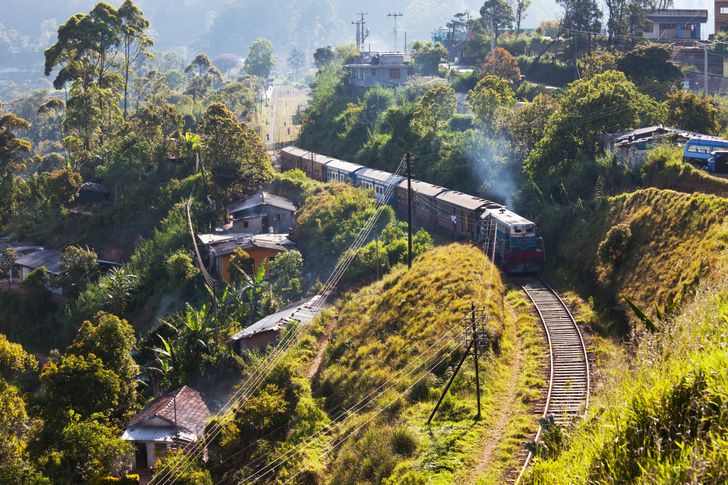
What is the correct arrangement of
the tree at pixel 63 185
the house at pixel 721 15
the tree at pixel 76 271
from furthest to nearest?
1. the house at pixel 721 15
2. the tree at pixel 63 185
3. the tree at pixel 76 271

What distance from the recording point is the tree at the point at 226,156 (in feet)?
153

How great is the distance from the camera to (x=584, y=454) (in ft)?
35.8

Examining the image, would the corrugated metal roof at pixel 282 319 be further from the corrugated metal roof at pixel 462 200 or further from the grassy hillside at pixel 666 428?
the grassy hillside at pixel 666 428

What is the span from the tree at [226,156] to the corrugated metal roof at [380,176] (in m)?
6.63

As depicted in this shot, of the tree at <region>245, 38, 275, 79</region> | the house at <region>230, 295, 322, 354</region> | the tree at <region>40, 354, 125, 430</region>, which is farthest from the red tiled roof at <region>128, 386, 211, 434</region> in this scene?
the tree at <region>245, 38, 275, 79</region>

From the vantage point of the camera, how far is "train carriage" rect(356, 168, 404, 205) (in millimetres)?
40447

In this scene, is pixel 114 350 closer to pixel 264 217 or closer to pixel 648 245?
pixel 648 245

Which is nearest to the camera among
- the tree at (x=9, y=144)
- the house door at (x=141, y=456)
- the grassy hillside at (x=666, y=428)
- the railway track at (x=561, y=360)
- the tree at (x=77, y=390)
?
the grassy hillside at (x=666, y=428)

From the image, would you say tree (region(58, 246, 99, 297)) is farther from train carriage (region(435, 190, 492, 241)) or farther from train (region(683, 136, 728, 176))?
train (region(683, 136, 728, 176))

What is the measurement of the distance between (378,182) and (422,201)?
4.96 metres

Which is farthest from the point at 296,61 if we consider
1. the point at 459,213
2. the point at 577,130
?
the point at 459,213

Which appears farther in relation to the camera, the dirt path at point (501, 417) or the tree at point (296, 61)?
the tree at point (296, 61)

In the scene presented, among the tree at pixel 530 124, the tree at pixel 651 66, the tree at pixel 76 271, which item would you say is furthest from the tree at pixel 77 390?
the tree at pixel 651 66

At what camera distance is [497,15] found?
259ft
